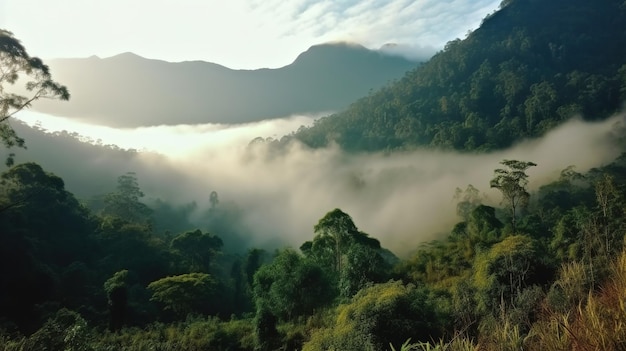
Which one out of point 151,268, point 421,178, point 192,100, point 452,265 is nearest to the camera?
point 452,265

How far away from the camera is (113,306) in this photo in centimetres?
2567

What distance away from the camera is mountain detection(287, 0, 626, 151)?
74.2 m

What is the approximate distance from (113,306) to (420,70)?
8982cm

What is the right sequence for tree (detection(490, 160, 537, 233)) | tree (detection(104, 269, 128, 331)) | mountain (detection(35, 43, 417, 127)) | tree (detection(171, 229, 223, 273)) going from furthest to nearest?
mountain (detection(35, 43, 417, 127)), tree (detection(171, 229, 223, 273)), tree (detection(104, 269, 128, 331)), tree (detection(490, 160, 537, 233))

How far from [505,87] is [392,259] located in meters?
55.4

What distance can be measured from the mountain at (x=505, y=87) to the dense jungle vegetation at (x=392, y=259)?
1.37ft

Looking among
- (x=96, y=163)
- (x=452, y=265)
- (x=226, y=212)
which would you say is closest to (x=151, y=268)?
(x=452, y=265)

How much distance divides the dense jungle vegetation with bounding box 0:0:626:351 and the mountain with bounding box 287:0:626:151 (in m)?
0.42

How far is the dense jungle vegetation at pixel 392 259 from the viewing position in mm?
8266

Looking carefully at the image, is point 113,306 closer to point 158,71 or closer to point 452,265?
→ point 452,265

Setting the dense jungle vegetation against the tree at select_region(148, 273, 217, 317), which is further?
the tree at select_region(148, 273, 217, 317)

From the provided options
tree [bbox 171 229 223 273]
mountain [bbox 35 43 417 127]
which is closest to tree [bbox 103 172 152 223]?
tree [bbox 171 229 223 273]

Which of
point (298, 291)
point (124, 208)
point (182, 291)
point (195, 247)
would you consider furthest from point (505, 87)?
point (298, 291)

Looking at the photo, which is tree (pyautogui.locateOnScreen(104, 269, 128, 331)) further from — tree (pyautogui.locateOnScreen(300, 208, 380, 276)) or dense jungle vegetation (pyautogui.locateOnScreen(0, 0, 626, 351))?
tree (pyautogui.locateOnScreen(300, 208, 380, 276))
